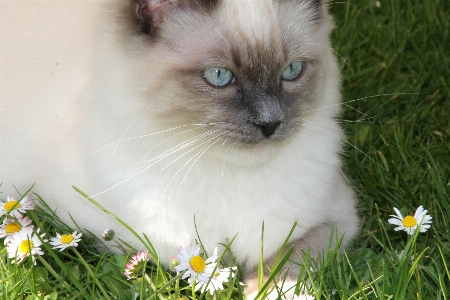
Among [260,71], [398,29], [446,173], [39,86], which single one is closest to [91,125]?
[39,86]

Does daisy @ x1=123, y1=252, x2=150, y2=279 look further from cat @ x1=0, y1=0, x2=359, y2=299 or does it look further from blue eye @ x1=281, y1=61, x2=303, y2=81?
blue eye @ x1=281, y1=61, x2=303, y2=81

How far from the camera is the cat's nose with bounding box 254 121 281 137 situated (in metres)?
2.09

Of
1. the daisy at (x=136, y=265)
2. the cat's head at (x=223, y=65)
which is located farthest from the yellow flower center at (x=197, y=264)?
the cat's head at (x=223, y=65)

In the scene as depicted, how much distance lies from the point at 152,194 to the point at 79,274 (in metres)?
0.40

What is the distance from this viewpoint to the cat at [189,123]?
2115 millimetres

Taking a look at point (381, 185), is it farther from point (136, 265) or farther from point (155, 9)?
point (155, 9)

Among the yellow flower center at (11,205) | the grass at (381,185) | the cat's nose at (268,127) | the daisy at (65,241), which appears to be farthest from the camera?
the yellow flower center at (11,205)

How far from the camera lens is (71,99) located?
8.43 feet

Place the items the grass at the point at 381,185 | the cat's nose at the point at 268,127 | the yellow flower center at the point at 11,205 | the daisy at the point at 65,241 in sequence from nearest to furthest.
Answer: the cat's nose at the point at 268,127
the grass at the point at 381,185
the daisy at the point at 65,241
the yellow flower center at the point at 11,205

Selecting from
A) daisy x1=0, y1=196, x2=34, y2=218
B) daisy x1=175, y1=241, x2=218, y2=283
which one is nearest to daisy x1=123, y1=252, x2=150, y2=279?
daisy x1=175, y1=241, x2=218, y2=283

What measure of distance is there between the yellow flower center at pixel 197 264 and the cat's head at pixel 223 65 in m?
0.40

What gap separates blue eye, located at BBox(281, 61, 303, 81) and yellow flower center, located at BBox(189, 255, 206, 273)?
66cm

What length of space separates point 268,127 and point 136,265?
0.66 metres

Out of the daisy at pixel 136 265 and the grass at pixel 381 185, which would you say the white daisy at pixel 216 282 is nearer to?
the grass at pixel 381 185
